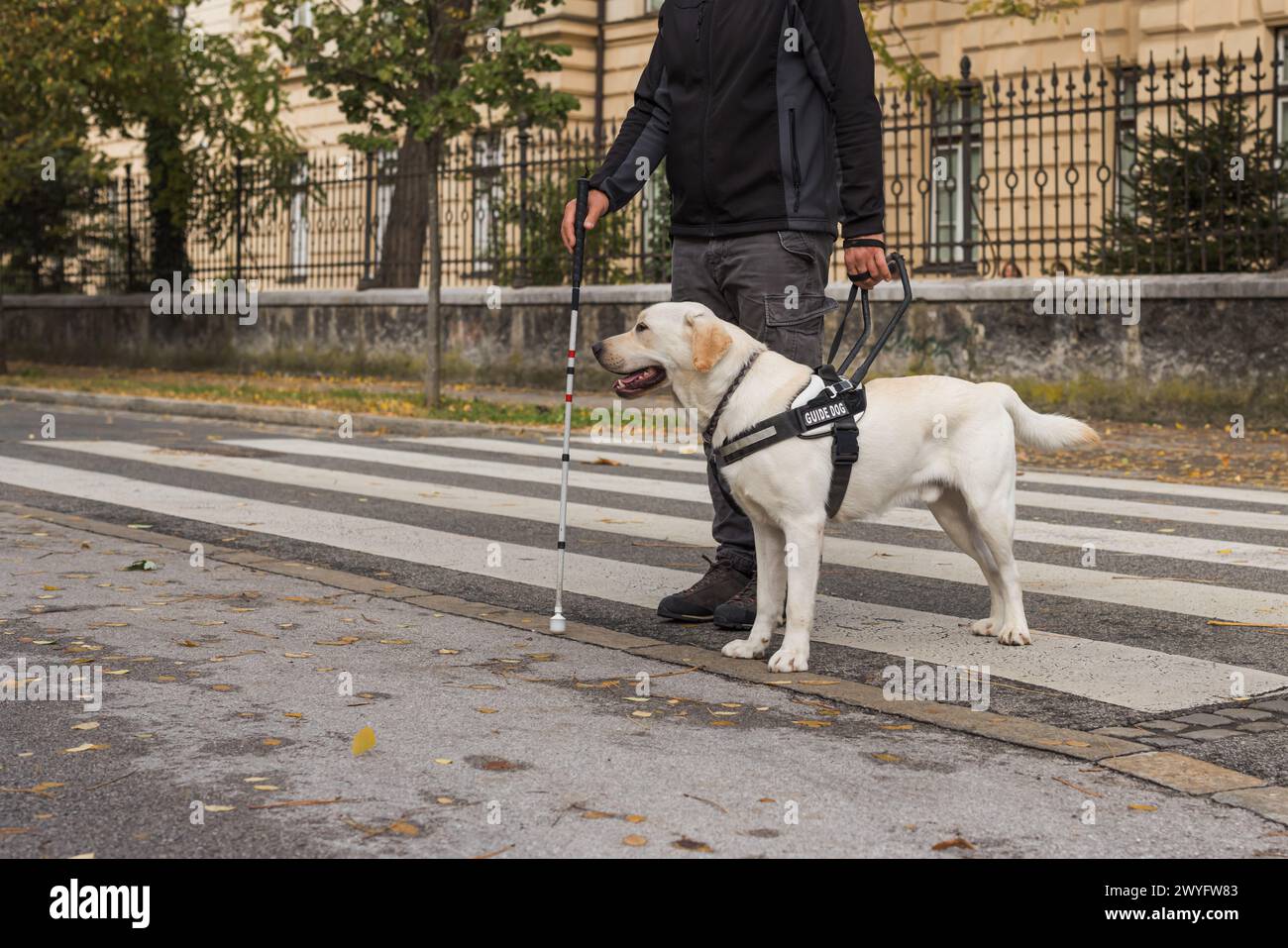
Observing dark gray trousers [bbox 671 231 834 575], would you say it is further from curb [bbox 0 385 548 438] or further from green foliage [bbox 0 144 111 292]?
green foliage [bbox 0 144 111 292]

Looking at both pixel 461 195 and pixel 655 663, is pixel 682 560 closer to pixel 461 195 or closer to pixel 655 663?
pixel 655 663

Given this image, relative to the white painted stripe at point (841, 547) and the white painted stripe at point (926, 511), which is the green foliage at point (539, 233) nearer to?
the white painted stripe at point (926, 511)

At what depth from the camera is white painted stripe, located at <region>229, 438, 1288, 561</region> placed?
7492mm

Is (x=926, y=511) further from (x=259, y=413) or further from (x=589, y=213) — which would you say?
(x=259, y=413)

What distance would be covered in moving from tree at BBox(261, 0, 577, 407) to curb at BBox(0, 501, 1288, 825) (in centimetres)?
928

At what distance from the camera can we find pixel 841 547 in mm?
7699

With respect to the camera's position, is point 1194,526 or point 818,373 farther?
point 1194,526

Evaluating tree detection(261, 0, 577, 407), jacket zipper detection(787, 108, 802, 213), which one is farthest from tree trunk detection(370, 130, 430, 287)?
jacket zipper detection(787, 108, 802, 213)

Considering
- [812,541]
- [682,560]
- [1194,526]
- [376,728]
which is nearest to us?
[376,728]

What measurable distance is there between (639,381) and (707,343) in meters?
0.26

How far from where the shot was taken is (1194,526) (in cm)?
838

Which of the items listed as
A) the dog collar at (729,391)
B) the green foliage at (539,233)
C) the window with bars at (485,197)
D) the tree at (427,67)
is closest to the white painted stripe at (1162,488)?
the dog collar at (729,391)
